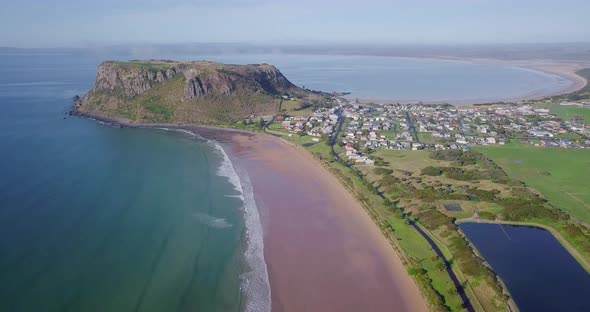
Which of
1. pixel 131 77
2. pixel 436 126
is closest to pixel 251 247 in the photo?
pixel 436 126

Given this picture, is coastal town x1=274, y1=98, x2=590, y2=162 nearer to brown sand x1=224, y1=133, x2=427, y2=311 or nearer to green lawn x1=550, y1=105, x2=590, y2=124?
green lawn x1=550, y1=105, x2=590, y2=124

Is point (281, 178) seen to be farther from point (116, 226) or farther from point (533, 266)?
point (533, 266)

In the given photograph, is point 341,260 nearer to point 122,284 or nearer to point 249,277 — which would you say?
point 249,277

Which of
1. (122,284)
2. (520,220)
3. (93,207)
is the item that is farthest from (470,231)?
(93,207)

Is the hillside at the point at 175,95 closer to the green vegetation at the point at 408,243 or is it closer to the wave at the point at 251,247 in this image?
the wave at the point at 251,247

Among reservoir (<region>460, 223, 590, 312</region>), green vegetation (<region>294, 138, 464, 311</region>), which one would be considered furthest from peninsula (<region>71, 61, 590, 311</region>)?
reservoir (<region>460, 223, 590, 312</region>)

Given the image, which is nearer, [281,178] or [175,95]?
[281,178]
